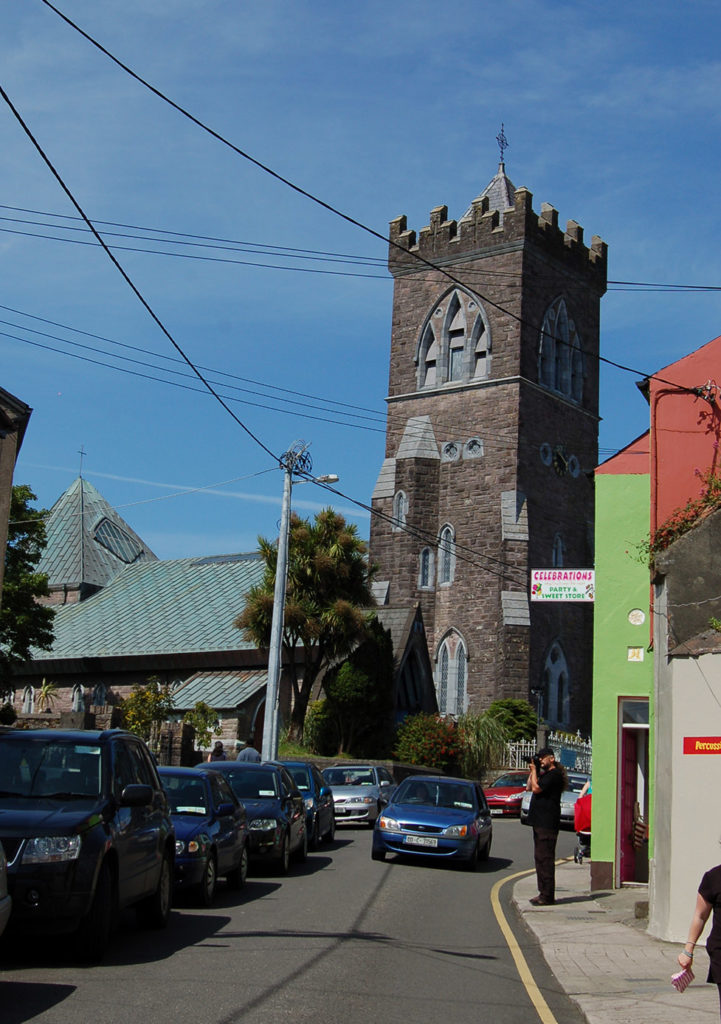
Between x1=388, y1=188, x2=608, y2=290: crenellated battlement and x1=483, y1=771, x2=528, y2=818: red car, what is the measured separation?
70.6 feet

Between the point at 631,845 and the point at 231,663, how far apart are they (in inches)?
1007

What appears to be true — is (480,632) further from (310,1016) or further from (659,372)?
(310,1016)

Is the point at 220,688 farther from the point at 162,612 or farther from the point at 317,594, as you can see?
the point at 162,612

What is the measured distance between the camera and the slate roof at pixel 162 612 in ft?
142

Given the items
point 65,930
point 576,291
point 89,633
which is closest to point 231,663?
point 89,633

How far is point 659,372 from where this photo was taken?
1484cm

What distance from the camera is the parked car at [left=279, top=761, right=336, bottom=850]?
66.5 ft

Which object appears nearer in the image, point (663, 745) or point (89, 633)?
point (663, 745)

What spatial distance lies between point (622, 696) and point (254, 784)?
500 centimetres

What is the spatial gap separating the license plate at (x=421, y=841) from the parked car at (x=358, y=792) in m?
8.67

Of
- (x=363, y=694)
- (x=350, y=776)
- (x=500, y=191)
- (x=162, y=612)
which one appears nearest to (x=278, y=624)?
(x=350, y=776)

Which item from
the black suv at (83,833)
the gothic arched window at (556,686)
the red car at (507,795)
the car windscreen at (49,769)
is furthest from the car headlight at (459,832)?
the gothic arched window at (556,686)

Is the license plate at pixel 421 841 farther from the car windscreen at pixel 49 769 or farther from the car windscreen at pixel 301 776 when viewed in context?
the car windscreen at pixel 49 769

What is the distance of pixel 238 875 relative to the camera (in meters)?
14.4
